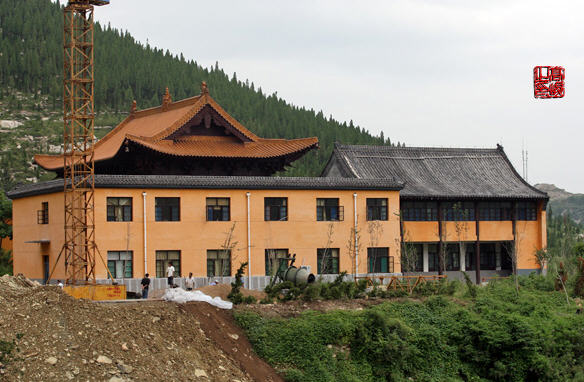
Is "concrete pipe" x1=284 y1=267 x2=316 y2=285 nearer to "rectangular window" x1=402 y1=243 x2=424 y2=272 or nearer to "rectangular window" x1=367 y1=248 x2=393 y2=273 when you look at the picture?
"rectangular window" x1=367 y1=248 x2=393 y2=273

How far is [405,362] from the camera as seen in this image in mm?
Answer: 27984

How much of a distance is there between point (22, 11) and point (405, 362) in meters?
114

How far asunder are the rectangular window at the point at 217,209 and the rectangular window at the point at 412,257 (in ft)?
28.8

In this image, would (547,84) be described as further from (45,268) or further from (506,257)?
(45,268)

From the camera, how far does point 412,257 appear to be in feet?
138

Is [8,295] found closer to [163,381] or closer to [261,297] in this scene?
[163,381]

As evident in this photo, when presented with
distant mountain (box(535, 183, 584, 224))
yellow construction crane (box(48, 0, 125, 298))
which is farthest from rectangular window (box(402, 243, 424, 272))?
distant mountain (box(535, 183, 584, 224))

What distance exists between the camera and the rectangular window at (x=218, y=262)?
3697 centimetres

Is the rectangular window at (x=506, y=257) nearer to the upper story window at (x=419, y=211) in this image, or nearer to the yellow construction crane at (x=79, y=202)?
the upper story window at (x=419, y=211)

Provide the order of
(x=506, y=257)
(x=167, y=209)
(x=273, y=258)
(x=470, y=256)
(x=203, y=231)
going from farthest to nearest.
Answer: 1. (x=506, y=257)
2. (x=470, y=256)
3. (x=273, y=258)
4. (x=203, y=231)
5. (x=167, y=209)

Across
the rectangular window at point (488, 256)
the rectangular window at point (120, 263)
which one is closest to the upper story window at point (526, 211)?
the rectangular window at point (488, 256)

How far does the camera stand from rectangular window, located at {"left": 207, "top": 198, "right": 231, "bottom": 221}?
123ft

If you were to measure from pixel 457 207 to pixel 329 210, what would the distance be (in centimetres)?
883

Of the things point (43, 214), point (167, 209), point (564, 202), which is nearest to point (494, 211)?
point (167, 209)
